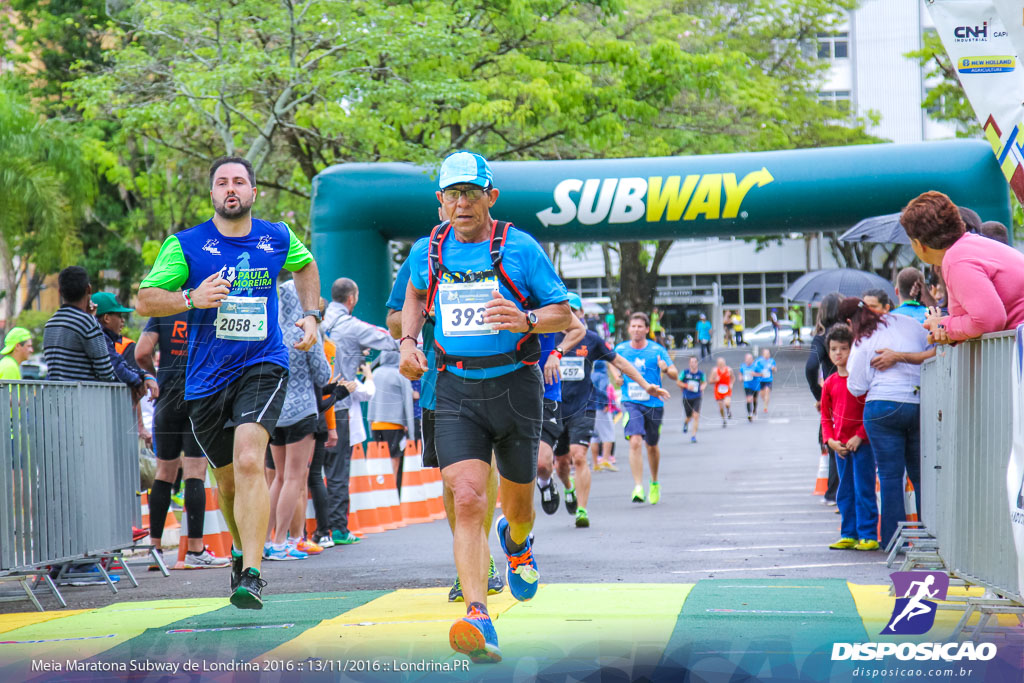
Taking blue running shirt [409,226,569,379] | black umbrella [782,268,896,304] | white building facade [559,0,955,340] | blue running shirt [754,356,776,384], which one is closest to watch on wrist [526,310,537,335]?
blue running shirt [409,226,569,379]

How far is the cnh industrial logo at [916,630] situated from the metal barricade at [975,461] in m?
0.22

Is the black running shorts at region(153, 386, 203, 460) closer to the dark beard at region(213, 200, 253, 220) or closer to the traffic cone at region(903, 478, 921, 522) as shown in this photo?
the dark beard at region(213, 200, 253, 220)

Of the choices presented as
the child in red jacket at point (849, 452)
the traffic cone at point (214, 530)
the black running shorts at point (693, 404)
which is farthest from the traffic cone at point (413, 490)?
the black running shorts at point (693, 404)

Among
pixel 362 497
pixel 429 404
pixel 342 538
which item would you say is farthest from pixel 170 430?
pixel 362 497

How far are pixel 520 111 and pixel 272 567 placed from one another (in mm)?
12730

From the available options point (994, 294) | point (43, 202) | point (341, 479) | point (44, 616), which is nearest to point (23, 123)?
point (43, 202)

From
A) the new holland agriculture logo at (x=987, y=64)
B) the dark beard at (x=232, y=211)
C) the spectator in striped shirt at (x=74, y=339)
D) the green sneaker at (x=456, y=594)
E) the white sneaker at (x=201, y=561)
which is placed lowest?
the white sneaker at (x=201, y=561)

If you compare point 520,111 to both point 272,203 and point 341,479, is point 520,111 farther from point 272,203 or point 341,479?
point 341,479

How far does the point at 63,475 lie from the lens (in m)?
7.41

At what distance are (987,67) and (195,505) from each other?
5805mm

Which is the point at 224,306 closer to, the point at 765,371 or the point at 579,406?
the point at 579,406

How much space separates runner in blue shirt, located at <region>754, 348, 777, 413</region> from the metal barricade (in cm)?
1218

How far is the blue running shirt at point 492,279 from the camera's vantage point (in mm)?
5004

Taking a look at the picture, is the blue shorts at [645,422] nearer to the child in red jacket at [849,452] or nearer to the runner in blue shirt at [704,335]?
the child in red jacket at [849,452]
